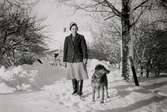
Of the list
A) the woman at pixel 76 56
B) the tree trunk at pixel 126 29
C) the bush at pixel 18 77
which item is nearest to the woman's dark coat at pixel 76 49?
the woman at pixel 76 56

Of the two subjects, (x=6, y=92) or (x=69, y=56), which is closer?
(x=69, y=56)

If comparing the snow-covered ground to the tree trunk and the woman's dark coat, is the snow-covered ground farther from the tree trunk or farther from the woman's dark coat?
the tree trunk

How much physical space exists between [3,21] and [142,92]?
685 inches

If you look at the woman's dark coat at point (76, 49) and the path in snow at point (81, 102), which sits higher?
the woman's dark coat at point (76, 49)

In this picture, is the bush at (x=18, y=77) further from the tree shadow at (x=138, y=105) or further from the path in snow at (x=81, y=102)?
the tree shadow at (x=138, y=105)

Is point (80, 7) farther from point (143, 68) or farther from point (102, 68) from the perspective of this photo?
point (143, 68)

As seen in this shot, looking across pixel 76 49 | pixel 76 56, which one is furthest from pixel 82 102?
pixel 76 49

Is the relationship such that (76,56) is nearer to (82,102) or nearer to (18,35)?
(82,102)

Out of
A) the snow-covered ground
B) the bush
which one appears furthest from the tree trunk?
the bush

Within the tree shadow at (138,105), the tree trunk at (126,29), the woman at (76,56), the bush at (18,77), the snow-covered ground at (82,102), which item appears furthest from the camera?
the tree trunk at (126,29)

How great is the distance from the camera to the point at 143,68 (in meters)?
31.6

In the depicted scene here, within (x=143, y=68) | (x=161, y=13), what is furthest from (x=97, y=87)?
(x=143, y=68)

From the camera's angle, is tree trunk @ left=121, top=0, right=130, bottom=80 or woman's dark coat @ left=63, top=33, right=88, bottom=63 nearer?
woman's dark coat @ left=63, top=33, right=88, bottom=63

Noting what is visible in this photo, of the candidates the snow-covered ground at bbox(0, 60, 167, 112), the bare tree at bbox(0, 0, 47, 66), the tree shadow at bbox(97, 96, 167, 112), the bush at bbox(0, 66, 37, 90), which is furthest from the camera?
the bare tree at bbox(0, 0, 47, 66)
